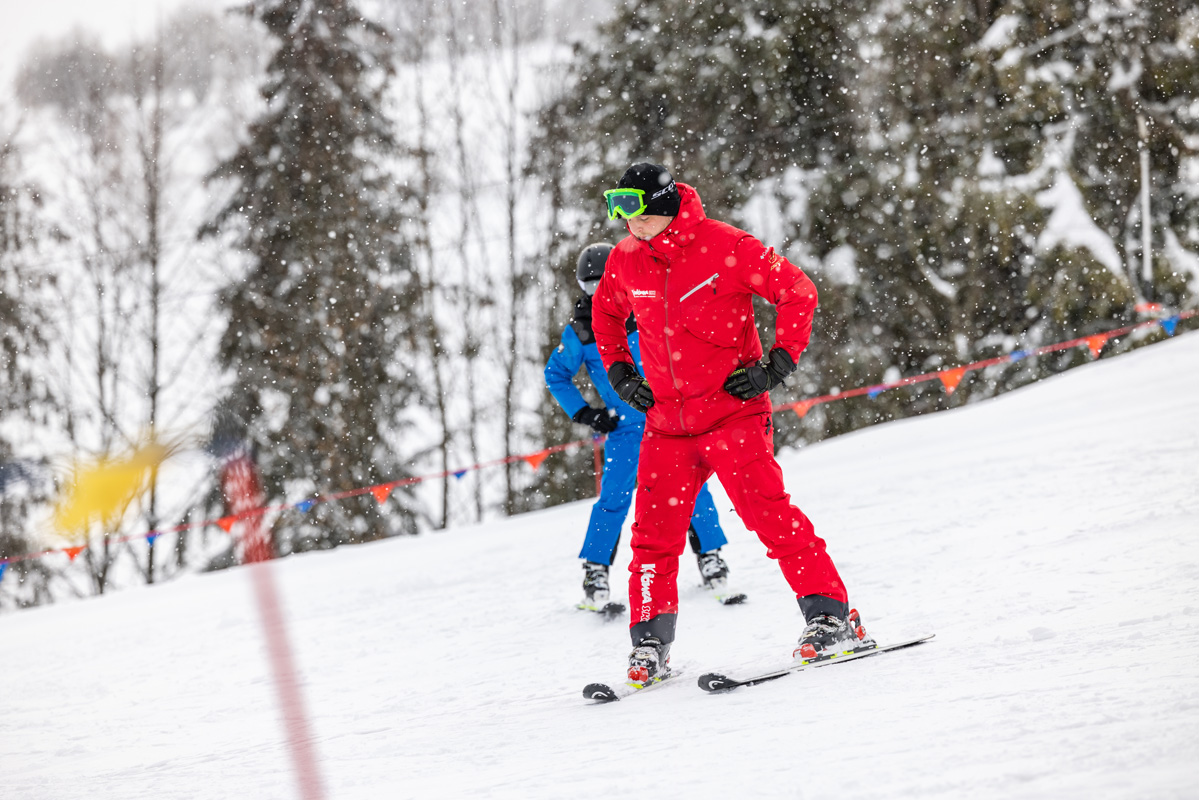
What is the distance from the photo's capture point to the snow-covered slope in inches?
93.0

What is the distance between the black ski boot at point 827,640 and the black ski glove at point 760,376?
0.78 m

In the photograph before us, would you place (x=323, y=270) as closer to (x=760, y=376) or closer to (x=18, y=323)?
(x=18, y=323)

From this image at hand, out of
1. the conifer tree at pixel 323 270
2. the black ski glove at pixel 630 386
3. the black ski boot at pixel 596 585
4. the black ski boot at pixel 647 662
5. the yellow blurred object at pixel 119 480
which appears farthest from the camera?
the conifer tree at pixel 323 270

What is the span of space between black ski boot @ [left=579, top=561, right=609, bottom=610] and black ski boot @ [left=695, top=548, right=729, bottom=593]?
1.59 feet

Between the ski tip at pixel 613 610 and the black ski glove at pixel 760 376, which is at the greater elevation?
the black ski glove at pixel 760 376

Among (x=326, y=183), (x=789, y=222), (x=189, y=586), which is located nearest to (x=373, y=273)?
(x=326, y=183)

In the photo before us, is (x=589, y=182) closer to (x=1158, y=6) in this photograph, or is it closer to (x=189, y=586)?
(x=1158, y=6)

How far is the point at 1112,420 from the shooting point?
7.54m

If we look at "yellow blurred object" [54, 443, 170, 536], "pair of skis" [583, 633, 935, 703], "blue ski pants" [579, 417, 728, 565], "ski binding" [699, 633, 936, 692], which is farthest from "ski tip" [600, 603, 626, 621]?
"yellow blurred object" [54, 443, 170, 536]

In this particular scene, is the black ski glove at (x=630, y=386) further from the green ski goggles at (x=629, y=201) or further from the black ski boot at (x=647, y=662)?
the black ski boot at (x=647, y=662)

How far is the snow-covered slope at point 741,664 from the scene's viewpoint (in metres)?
2.36

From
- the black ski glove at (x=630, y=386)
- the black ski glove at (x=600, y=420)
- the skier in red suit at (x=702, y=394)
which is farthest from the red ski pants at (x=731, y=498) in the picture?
the black ski glove at (x=600, y=420)

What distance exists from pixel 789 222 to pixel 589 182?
361cm

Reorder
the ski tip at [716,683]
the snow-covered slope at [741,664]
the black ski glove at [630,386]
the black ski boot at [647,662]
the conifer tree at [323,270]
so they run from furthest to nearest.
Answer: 1. the conifer tree at [323,270]
2. the black ski glove at [630,386]
3. the black ski boot at [647,662]
4. the ski tip at [716,683]
5. the snow-covered slope at [741,664]
